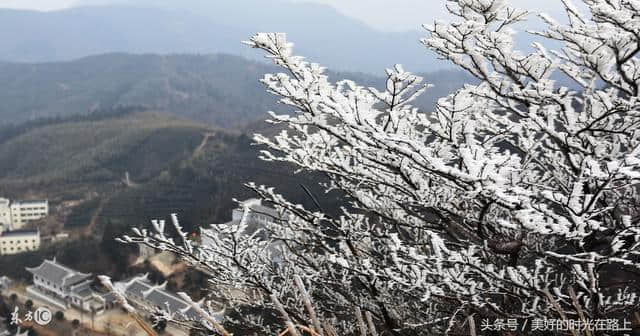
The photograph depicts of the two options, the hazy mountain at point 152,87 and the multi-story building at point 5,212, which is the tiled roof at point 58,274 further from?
the hazy mountain at point 152,87

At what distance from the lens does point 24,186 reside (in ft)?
181

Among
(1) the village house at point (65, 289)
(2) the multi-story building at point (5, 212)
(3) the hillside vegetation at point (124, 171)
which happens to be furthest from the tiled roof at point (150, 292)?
(2) the multi-story building at point (5, 212)

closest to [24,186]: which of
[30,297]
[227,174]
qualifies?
[227,174]

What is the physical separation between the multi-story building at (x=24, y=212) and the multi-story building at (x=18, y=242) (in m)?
8.24

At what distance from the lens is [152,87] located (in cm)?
13738

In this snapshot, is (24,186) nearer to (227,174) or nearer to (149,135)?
(149,135)

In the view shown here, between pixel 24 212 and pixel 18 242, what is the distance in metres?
10.00

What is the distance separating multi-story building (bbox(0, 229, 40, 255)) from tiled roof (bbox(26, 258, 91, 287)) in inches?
353

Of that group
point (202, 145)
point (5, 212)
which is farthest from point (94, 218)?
point (202, 145)

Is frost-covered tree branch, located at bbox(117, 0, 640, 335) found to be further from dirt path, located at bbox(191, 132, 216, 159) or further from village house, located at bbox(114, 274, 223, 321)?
dirt path, located at bbox(191, 132, 216, 159)

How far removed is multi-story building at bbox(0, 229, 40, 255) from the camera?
35500 millimetres

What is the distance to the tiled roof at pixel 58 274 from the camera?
2486 cm

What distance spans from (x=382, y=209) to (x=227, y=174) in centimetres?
4319

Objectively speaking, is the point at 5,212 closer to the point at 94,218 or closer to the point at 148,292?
the point at 94,218
